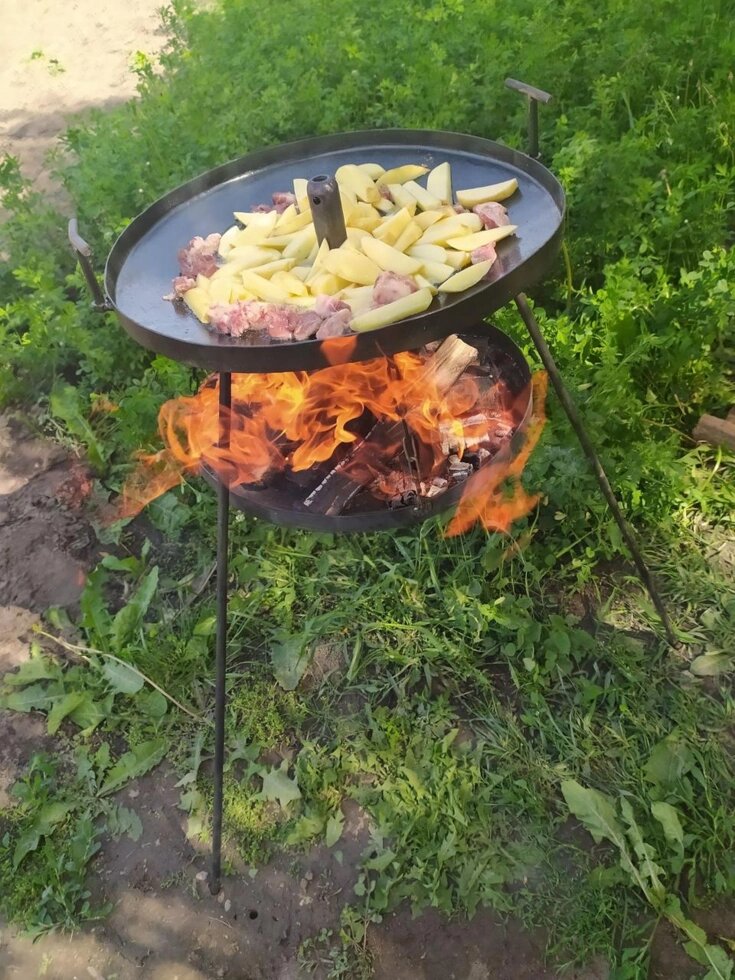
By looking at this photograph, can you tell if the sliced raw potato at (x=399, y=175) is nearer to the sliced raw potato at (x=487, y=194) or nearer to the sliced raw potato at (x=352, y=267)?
the sliced raw potato at (x=487, y=194)

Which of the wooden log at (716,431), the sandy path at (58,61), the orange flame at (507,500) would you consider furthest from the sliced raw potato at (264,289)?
the sandy path at (58,61)

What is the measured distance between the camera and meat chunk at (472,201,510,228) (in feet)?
6.71

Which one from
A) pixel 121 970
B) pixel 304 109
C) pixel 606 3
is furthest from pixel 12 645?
pixel 606 3

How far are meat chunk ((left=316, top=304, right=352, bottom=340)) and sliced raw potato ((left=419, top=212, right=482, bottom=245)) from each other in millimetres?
418

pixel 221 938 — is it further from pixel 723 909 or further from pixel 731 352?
pixel 731 352

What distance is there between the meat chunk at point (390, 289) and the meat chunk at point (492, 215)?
363 mm

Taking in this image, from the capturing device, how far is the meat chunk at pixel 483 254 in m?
1.93

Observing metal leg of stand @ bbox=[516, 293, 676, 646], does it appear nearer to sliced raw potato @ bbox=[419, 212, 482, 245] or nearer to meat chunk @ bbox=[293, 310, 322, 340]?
sliced raw potato @ bbox=[419, 212, 482, 245]

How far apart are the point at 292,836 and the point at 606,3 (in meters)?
4.72

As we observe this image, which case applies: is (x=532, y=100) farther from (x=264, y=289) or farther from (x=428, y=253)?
(x=264, y=289)

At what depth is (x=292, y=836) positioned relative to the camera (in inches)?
96.0

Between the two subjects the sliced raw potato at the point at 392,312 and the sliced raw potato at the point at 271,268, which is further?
the sliced raw potato at the point at 271,268

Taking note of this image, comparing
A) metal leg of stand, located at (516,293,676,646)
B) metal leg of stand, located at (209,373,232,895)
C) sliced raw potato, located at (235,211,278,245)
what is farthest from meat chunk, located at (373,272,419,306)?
sliced raw potato, located at (235,211,278,245)

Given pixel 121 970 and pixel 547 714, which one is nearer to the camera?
pixel 121 970
